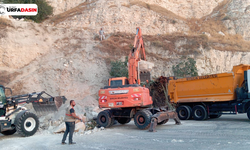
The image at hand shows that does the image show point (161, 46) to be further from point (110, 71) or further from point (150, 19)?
point (150, 19)

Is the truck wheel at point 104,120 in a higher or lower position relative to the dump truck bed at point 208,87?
lower

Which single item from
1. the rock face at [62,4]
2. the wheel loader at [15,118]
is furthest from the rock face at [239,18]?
the wheel loader at [15,118]

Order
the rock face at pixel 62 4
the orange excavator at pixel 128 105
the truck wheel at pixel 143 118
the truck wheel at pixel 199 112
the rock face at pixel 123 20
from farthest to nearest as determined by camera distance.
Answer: the rock face at pixel 62 4
the rock face at pixel 123 20
the truck wheel at pixel 199 112
the orange excavator at pixel 128 105
the truck wheel at pixel 143 118

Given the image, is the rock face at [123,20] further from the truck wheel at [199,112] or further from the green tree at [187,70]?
the truck wheel at [199,112]

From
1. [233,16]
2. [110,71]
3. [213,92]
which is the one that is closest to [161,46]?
[110,71]

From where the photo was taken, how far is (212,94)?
12438mm

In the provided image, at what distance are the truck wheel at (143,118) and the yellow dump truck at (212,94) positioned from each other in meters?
4.36

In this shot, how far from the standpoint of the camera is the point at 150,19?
3647 cm

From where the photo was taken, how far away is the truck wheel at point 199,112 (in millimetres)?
12633

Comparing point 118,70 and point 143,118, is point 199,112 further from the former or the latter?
point 118,70

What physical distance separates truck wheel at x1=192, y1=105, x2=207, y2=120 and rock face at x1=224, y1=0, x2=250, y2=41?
26859 millimetres

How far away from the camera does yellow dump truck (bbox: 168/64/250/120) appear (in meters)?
11.4

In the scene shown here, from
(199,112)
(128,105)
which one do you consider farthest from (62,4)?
(128,105)

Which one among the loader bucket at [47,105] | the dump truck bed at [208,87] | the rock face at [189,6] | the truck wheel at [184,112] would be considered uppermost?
the rock face at [189,6]
